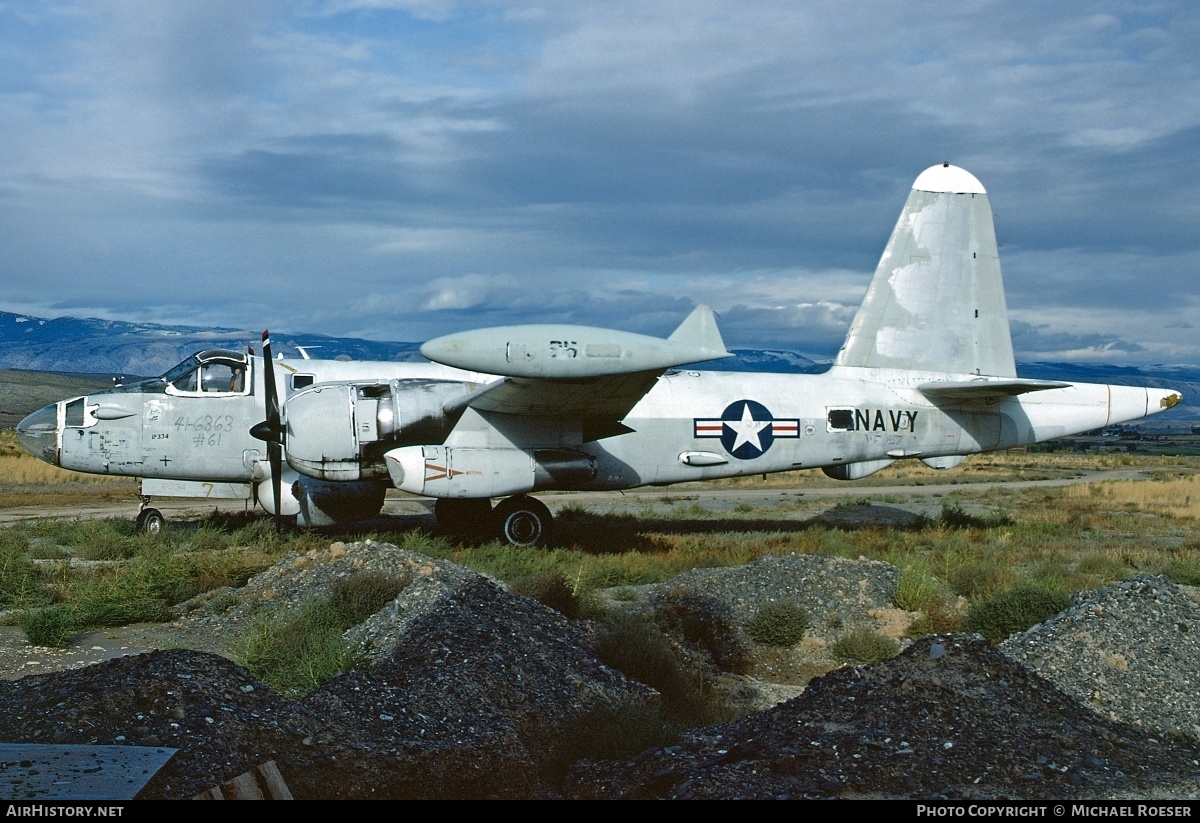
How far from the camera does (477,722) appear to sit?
7730 mm

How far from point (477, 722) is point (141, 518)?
13754 millimetres

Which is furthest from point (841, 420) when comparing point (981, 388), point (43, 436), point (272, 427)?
point (43, 436)

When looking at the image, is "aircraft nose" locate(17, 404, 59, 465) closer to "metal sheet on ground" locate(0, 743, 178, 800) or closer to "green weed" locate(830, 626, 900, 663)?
"metal sheet on ground" locate(0, 743, 178, 800)

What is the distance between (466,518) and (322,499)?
2.70 m

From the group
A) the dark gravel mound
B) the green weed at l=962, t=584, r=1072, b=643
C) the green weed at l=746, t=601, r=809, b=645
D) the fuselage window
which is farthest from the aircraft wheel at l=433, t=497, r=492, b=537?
the dark gravel mound

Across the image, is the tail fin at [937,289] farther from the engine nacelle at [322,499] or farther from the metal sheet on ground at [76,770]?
the metal sheet on ground at [76,770]

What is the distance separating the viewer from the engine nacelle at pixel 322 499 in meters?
18.5

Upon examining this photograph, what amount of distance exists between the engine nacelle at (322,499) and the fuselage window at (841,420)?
28.2 ft

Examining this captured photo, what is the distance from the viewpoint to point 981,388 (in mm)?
19938

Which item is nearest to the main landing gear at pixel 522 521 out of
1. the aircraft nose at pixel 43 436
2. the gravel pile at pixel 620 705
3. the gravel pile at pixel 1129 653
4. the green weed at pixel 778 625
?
the green weed at pixel 778 625

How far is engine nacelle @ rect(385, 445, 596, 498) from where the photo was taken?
16312mm

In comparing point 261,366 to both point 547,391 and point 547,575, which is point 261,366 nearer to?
point 547,391

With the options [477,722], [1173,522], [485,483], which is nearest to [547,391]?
[485,483]

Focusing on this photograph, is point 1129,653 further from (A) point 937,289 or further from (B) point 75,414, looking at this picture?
(B) point 75,414
